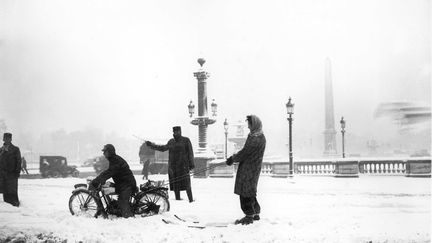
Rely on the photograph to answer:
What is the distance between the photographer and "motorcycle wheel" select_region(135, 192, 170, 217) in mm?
7312

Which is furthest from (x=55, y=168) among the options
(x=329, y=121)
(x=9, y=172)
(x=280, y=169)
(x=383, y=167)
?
(x=329, y=121)

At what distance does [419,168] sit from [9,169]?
14157 millimetres

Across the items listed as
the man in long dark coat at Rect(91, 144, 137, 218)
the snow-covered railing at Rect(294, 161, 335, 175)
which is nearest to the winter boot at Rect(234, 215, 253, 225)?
the man in long dark coat at Rect(91, 144, 137, 218)

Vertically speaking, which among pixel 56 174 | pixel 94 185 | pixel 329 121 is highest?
pixel 329 121

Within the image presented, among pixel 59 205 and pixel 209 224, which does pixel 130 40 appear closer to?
pixel 59 205

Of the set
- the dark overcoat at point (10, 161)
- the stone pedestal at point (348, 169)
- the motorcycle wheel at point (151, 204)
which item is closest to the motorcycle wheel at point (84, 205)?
the motorcycle wheel at point (151, 204)

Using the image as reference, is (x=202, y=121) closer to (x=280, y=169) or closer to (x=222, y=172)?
(x=222, y=172)

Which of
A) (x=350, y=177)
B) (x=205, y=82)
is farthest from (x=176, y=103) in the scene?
(x=350, y=177)

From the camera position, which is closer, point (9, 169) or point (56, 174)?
point (9, 169)

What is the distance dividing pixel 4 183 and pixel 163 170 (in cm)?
1007

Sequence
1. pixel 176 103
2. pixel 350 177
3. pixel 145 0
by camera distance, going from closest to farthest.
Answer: pixel 145 0, pixel 176 103, pixel 350 177

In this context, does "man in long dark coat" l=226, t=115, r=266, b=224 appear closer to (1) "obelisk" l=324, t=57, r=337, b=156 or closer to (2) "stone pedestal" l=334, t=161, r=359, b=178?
(2) "stone pedestal" l=334, t=161, r=359, b=178

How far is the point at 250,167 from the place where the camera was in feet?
22.8

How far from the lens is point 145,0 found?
9172mm
